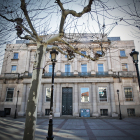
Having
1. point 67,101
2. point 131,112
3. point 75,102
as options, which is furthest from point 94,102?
point 131,112

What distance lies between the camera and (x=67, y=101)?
64.9 ft

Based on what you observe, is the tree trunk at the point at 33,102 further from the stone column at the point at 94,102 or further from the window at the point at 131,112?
the window at the point at 131,112

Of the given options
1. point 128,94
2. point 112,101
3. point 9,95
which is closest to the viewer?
point 112,101

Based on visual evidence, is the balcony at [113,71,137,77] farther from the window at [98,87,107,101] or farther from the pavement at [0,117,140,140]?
the pavement at [0,117,140,140]

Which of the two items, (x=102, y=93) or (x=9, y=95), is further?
(x=9, y=95)

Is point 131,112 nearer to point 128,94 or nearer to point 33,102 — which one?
point 128,94

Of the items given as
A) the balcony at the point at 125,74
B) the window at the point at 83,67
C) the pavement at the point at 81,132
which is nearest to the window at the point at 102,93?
the balcony at the point at 125,74

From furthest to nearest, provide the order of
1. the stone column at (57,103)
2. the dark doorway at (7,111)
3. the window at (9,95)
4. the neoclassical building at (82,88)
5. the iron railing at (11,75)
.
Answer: the iron railing at (11,75), the window at (9,95), the dark doorway at (7,111), the neoclassical building at (82,88), the stone column at (57,103)

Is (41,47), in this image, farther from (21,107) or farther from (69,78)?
(21,107)

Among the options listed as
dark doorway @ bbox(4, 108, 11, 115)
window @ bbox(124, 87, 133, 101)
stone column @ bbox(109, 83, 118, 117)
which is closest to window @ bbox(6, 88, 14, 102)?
dark doorway @ bbox(4, 108, 11, 115)

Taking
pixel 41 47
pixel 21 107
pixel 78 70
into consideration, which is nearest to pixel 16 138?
pixel 41 47

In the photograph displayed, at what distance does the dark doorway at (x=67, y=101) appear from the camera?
19.2 metres

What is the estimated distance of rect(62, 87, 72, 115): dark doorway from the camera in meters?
19.2

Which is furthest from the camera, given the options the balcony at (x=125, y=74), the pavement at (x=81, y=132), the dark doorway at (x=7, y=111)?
the balcony at (x=125, y=74)
